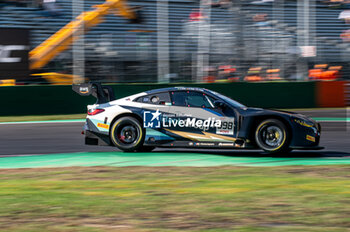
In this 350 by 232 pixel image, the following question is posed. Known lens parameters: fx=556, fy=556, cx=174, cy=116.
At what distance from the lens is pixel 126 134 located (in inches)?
398

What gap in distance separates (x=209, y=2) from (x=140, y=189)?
712 inches

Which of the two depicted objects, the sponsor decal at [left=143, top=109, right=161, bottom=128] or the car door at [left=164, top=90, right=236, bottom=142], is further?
the sponsor decal at [left=143, top=109, right=161, bottom=128]

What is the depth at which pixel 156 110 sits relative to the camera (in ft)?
32.3

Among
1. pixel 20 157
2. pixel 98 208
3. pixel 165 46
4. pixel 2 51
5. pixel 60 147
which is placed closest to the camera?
pixel 98 208

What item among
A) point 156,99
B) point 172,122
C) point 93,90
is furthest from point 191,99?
point 93,90

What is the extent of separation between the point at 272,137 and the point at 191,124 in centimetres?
140

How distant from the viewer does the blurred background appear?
64.8ft

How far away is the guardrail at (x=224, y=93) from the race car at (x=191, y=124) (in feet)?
29.8

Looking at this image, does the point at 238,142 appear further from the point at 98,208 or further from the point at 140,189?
the point at 98,208

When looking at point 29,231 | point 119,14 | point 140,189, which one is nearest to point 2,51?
point 119,14

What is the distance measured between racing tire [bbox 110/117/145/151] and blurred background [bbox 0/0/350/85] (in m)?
9.86

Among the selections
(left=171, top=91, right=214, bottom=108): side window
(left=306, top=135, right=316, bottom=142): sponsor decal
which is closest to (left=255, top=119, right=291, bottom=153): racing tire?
(left=306, top=135, right=316, bottom=142): sponsor decal

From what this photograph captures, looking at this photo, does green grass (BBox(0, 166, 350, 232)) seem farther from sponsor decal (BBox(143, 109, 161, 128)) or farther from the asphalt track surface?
the asphalt track surface

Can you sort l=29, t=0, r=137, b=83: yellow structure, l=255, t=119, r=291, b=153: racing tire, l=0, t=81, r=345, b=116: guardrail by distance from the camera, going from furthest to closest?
l=29, t=0, r=137, b=83: yellow structure
l=0, t=81, r=345, b=116: guardrail
l=255, t=119, r=291, b=153: racing tire
